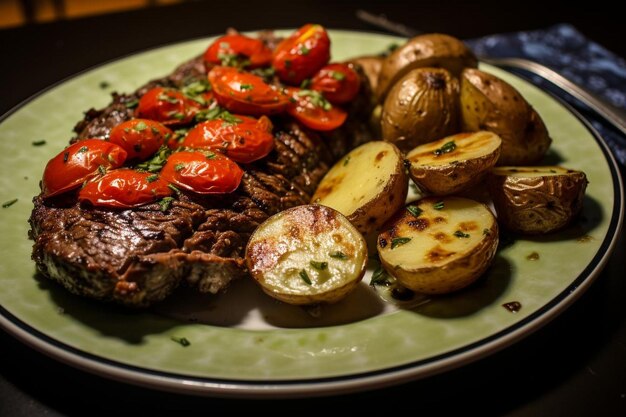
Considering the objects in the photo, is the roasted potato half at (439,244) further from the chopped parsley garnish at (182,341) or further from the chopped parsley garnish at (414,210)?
the chopped parsley garnish at (182,341)

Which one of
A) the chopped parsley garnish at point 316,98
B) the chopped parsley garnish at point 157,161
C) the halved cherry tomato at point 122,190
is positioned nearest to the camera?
the halved cherry tomato at point 122,190

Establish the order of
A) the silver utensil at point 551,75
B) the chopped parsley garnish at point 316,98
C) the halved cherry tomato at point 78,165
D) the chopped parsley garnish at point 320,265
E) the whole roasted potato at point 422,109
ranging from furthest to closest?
1. the silver utensil at point 551,75
2. the chopped parsley garnish at point 316,98
3. the whole roasted potato at point 422,109
4. the halved cherry tomato at point 78,165
5. the chopped parsley garnish at point 320,265

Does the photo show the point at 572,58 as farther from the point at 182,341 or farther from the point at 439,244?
the point at 182,341

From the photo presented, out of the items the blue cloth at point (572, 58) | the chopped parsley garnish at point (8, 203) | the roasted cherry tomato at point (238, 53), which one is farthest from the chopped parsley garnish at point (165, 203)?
the blue cloth at point (572, 58)

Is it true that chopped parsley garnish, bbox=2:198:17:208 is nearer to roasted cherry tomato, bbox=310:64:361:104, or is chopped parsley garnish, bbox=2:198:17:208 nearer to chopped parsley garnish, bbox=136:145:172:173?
chopped parsley garnish, bbox=136:145:172:173

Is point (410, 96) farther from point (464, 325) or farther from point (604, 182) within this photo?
point (464, 325)

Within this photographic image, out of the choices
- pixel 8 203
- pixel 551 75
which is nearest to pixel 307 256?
pixel 8 203
